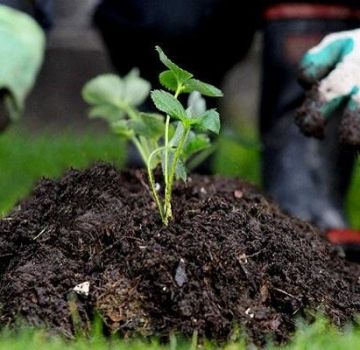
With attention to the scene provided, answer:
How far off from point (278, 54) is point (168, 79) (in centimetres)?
102

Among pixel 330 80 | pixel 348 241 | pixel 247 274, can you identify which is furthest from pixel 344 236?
pixel 247 274

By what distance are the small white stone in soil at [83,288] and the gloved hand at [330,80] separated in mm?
528

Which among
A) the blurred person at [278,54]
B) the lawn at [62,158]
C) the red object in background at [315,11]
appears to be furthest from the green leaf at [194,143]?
the red object in background at [315,11]

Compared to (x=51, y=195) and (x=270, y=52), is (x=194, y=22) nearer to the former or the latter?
(x=270, y=52)

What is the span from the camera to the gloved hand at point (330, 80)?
5.53 feet

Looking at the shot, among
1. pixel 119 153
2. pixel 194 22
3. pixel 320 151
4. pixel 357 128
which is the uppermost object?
pixel 357 128

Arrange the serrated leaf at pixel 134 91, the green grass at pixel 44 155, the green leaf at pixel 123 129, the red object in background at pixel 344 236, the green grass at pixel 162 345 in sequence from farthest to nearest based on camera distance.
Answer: the green grass at pixel 44 155 < the red object in background at pixel 344 236 < the serrated leaf at pixel 134 91 < the green leaf at pixel 123 129 < the green grass at pixel 162 345

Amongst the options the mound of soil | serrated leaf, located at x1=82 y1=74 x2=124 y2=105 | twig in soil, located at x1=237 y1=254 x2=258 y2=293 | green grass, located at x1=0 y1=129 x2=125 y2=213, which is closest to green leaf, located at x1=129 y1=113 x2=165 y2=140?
the mound of soil

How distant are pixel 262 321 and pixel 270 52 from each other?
48.0 inches

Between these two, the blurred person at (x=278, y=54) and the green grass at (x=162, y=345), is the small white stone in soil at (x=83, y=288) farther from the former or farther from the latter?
the blurred person at (x=278, y=54)

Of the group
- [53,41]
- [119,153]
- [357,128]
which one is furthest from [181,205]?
[53,41]

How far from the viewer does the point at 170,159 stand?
1602mm

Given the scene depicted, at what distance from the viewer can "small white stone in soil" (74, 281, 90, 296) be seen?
4.56ft

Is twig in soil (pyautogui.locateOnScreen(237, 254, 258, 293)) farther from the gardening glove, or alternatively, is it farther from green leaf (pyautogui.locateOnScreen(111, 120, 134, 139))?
the gardening glove
